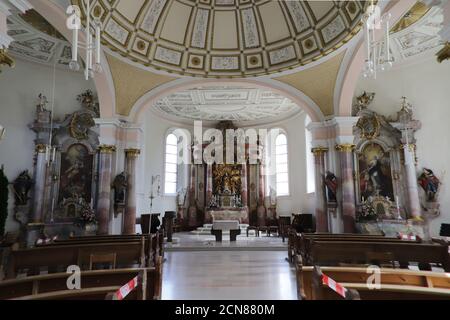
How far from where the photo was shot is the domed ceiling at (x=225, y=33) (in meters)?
9.38

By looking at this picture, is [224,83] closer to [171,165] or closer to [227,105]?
[227,105]

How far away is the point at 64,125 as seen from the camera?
10977 millimetres

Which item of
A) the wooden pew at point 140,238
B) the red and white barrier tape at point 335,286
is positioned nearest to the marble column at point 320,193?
the wooden pew at point 140,238

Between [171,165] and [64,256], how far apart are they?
1292cm

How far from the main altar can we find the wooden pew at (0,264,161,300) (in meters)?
13.9

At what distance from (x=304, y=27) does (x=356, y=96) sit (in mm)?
3500

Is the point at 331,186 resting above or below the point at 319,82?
below

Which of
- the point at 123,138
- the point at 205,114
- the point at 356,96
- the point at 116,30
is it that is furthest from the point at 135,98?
the point at 356,96

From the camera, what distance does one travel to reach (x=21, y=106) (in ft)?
34.5

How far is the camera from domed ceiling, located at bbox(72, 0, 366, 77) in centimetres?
938

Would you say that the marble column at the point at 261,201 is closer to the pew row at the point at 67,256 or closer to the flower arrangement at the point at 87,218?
the flower arrangement at the point at 87,218

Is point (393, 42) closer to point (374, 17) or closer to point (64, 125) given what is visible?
point (374, 17)

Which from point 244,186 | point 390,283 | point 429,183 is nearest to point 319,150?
point 429,183

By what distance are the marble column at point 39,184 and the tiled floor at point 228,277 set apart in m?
4.83
